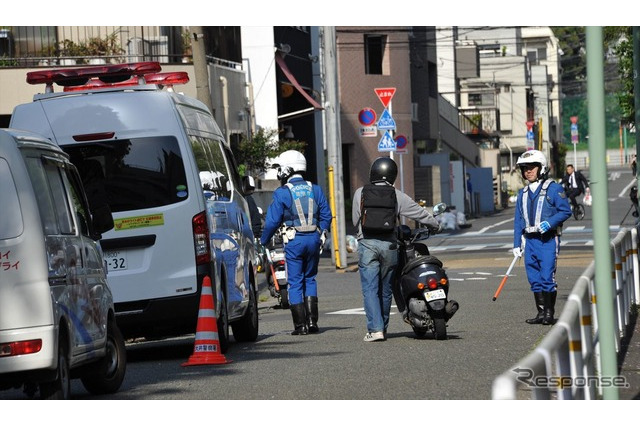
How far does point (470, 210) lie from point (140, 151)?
141 ft

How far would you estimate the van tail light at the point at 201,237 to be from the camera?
12.2 m

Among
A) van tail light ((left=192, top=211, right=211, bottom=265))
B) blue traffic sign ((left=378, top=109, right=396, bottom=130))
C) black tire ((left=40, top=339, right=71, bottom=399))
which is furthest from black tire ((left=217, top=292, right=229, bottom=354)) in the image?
blue traffic sign ((left=378, top=109, right=396, bottom=130))

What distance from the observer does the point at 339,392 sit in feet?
30.3

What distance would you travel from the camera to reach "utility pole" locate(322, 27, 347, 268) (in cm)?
2702

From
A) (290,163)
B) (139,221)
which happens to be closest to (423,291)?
(290,163)

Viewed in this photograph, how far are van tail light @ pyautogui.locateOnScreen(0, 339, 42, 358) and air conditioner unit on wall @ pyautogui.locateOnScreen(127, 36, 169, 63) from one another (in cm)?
2211

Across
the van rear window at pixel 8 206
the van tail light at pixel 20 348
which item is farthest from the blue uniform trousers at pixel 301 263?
the van tail light at pixel 20 348

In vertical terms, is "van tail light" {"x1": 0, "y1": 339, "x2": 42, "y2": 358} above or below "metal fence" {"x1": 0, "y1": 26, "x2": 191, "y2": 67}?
below

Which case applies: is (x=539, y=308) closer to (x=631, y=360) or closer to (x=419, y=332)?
(x=419, y=332)

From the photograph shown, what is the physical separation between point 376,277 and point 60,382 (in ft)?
16.3

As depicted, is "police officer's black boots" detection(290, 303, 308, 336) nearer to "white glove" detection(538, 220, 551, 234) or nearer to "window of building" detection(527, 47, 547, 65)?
"white glove" detection(538, 220, 551, 234)

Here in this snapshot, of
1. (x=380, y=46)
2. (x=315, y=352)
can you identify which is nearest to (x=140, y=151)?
(x=315, y=352)

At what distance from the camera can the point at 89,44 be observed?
31109 millimetres

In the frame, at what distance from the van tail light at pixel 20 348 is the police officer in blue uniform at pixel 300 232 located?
18.9ft
